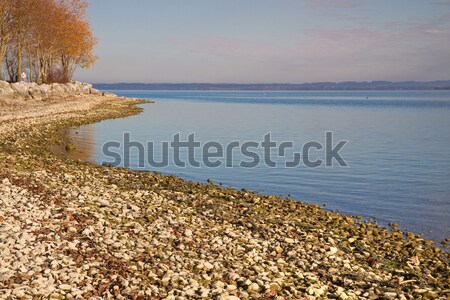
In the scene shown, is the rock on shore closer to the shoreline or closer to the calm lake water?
the calm lake water

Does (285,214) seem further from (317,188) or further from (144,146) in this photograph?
(144,146)

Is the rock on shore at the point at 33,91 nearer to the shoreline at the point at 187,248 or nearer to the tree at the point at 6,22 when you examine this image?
the tree at the point at 6,22

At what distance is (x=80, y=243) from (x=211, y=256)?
3.04m

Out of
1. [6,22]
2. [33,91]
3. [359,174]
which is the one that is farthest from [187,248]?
[33,91]

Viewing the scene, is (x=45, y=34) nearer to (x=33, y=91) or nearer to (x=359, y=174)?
(x=33, y=91)

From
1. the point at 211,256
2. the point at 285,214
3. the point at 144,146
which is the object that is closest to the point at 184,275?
the point at 211,256
